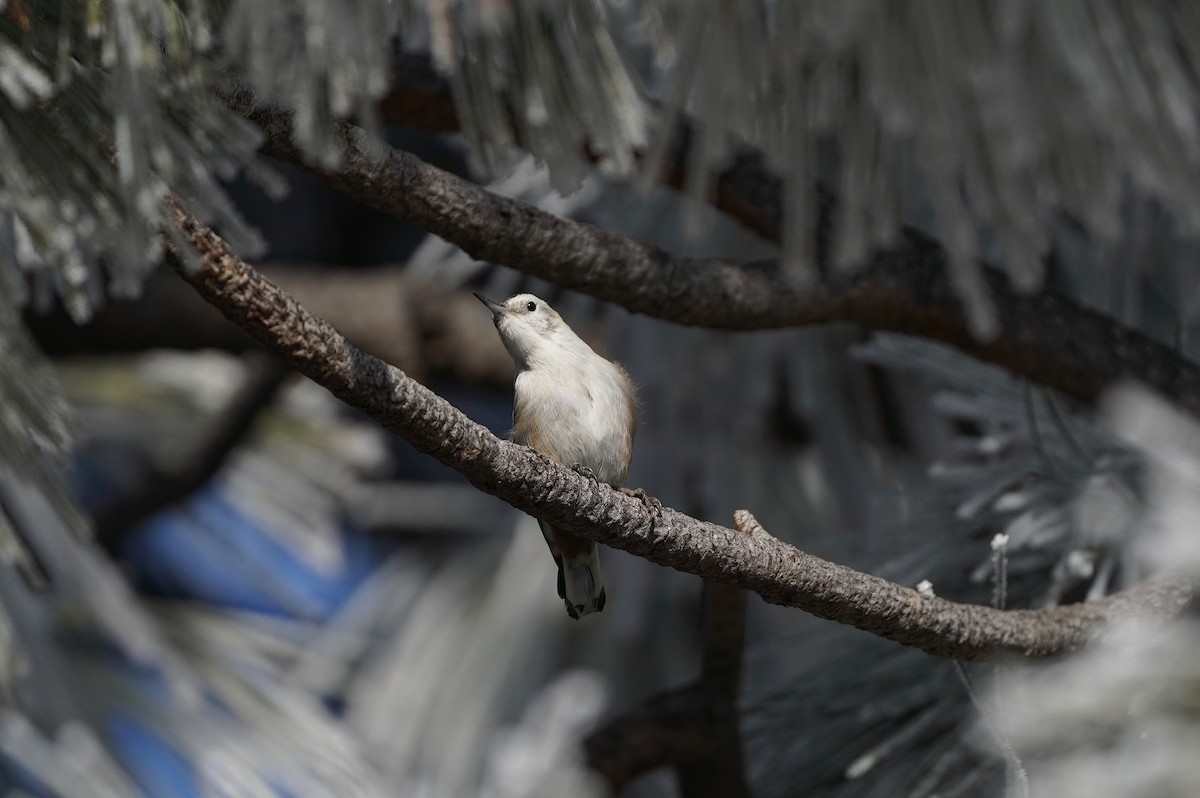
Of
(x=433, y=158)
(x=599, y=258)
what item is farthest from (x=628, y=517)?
(x=433, y=158)

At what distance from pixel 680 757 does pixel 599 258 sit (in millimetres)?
593

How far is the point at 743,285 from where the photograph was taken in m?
1.43

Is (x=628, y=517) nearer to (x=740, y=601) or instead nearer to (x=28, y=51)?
(x=740, y=601)

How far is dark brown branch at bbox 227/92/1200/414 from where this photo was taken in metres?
1.22

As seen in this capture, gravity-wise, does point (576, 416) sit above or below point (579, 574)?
above

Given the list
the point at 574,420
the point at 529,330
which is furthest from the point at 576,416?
the point at 529,330

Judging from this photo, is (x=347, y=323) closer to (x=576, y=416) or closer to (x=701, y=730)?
(x=576, y=416)

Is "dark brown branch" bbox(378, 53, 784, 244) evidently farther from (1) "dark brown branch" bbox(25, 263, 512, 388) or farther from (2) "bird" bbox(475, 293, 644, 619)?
(1) "dark brown branch" bbox(25, 263, 512, 388)

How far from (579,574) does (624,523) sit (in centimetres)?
83

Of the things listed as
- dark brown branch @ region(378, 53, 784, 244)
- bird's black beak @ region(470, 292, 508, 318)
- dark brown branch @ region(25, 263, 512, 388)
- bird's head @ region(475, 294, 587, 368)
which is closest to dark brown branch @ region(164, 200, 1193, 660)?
dark brown branch @ region(378, 53, 784, 244)

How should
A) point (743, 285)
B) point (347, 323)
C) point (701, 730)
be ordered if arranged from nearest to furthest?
point (743, 285) < point (701, 730) < point (347, 323)

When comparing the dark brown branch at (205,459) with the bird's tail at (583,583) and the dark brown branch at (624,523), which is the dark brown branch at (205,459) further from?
the dark brown branch at (624,523)

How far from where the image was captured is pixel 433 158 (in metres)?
3.35

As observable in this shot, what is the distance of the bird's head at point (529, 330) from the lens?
211 centimetres
